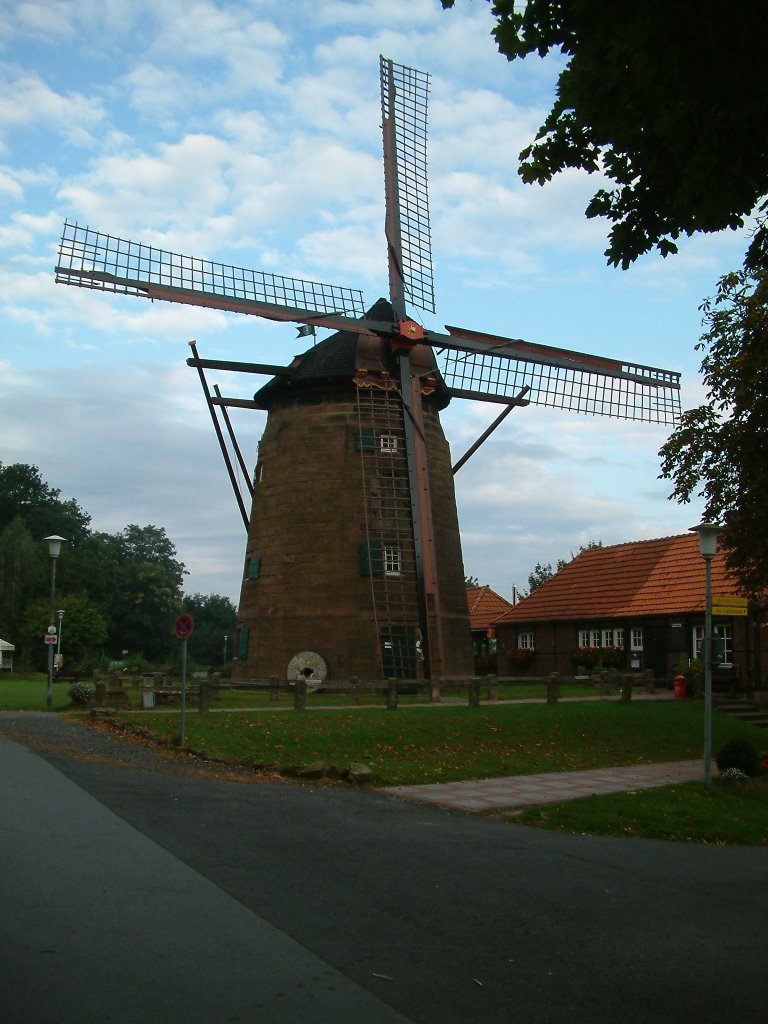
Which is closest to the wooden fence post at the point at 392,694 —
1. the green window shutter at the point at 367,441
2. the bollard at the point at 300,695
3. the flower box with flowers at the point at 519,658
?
the bollard at the point at 300,695

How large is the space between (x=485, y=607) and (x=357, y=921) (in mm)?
45814

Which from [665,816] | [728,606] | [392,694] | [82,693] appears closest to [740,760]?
[665,816]

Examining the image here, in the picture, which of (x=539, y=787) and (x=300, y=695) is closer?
(x=539, y=787)

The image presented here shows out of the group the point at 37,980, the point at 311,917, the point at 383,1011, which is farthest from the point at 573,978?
the point at 37,980

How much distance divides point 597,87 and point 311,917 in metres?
5.99

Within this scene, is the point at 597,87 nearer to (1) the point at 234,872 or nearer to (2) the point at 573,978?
(2) the point at 573,978

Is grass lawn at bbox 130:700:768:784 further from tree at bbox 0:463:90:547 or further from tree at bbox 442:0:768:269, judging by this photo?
tree at bbox 0:463:90:547

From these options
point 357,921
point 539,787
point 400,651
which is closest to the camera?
point 357,921

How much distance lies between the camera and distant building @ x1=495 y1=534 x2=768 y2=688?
99.8 ft

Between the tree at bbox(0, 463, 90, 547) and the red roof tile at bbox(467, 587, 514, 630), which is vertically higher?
the tree at bbox(0, 463, 90, 547)

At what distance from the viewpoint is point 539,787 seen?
13.9m

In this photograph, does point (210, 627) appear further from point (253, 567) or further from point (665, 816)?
point (665, 816)

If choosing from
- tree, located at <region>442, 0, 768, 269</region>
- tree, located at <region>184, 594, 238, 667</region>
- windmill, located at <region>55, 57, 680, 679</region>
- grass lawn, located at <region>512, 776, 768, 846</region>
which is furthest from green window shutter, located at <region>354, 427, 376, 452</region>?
tree, located at <region>184, 594, 238, 667</region>

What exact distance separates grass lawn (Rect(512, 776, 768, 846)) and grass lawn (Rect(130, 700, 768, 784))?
9.20 feet
